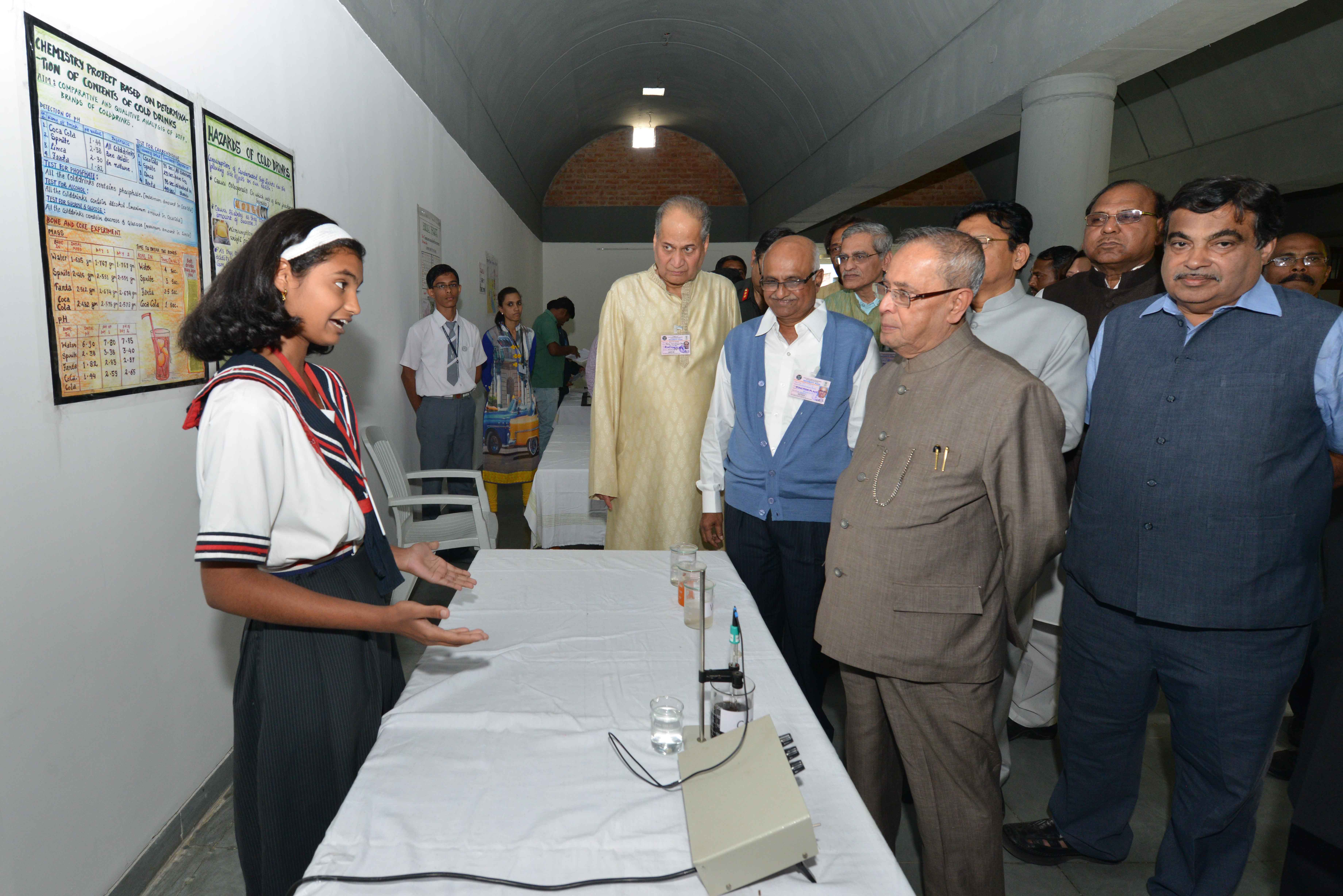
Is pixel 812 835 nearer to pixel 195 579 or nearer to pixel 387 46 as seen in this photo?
pixel 195 579

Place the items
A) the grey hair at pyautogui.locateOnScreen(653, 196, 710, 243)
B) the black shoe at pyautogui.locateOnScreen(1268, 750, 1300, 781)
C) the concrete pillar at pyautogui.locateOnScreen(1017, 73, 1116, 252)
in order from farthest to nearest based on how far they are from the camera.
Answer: the concrete pillar at pyautogui.locateOnScreen(1017, 73, 1116, 252) → the black shoe at pyautogui.locateOnScreen(1268, 750, 1300, 781) → the grey hair at pyautogui.locateOnScreen(653, 196, 710, 243)

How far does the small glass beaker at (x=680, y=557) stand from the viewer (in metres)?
1.92

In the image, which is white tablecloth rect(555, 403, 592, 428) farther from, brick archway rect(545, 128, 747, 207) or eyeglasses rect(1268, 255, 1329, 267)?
brick archway rect(545, 128, 747, 207)

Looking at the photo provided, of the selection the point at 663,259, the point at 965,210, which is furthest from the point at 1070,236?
the point at 663,259

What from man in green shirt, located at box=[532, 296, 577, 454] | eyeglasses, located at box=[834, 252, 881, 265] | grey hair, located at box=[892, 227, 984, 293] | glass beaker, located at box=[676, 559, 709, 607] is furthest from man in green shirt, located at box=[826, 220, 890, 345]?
man in green shirt, located at box=[532, 296, 577, 454]

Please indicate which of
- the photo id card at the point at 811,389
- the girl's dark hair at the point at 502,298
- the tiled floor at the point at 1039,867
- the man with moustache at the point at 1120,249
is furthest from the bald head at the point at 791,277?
the girl's dark hair at the point at 502,298

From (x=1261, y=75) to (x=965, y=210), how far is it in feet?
19.5

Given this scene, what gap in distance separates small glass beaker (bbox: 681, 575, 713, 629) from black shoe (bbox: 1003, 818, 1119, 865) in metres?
1.11

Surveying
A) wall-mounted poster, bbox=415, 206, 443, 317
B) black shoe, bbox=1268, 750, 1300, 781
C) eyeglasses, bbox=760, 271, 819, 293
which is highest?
A: wall-mounted poster, bbox=415, 206, 443, 317

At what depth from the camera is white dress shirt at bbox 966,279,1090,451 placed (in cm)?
203

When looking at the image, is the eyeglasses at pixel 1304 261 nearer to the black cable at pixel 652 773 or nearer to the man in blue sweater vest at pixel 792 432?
the man in blue sweater vest at pixel 792 432

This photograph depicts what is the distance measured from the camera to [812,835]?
92 cm

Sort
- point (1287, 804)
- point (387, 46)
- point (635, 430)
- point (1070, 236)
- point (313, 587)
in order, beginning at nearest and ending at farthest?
1. point (313, 587)
2. point (1287, 804)
3. point (635, 430)
4. point (387, 46)
5. point (1070, 236)

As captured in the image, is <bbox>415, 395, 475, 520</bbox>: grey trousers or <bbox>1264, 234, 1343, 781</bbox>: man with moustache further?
<bbox>415, 395, 475, 520</bbox>: grey trousers
